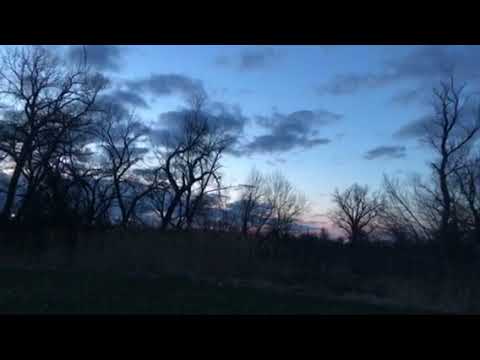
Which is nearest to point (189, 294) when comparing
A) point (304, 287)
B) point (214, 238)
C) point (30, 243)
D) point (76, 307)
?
point (76, 307)

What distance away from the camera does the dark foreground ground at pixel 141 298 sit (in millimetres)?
8734

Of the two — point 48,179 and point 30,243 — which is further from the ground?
point 48,179

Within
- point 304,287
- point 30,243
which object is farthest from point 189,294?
Answer: point 30,243

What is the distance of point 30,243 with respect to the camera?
59.5 feet

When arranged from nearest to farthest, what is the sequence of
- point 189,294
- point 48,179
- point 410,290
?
point 189,294 < point 410,290 < point 48,179

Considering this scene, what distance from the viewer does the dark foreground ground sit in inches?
344

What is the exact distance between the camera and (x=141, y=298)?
989 centimetres

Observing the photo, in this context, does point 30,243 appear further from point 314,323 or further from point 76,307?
point 314,323
